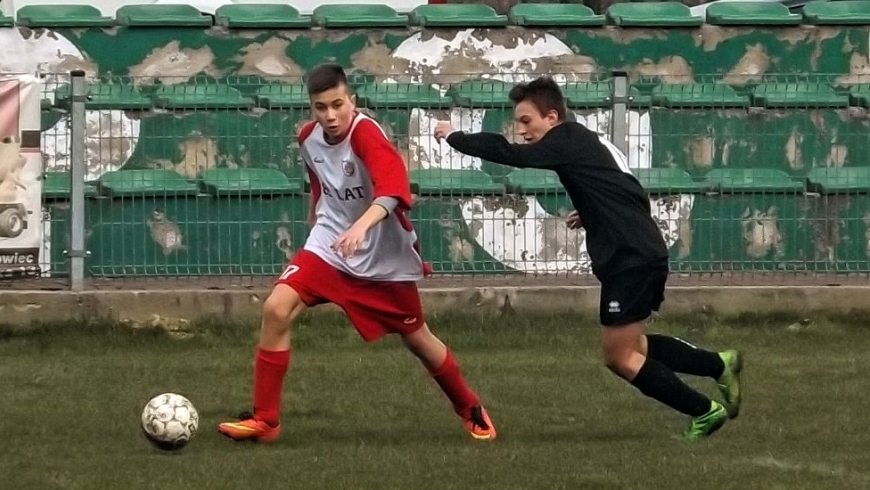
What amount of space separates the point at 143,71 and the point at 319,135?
5888 mm

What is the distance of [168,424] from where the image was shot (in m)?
6.77

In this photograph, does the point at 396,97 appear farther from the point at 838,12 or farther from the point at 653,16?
the point at 838,12

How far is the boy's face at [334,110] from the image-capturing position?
22.6 feet

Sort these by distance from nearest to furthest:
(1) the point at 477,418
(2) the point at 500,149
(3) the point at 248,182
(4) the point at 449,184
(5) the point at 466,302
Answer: (2) the point at 500,149, (1) the point at 477,418, (5) the point at 466,302, (3) the point at 248,182, (4) the point at 449,184

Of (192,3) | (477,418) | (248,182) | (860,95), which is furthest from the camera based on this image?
(192,3)

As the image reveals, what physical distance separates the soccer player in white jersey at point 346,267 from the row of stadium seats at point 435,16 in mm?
5735

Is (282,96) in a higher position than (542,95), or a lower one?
higher

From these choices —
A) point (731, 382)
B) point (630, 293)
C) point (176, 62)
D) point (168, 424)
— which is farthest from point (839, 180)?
point (168, 424)

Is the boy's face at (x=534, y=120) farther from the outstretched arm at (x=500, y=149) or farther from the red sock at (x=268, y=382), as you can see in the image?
the red sock at (x=268, y=382)

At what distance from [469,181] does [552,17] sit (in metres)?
2.13

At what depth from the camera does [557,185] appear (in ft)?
38.1

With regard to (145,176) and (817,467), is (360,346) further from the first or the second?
(817,467)

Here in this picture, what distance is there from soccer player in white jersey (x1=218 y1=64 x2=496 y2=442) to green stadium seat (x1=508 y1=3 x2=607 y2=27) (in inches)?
235

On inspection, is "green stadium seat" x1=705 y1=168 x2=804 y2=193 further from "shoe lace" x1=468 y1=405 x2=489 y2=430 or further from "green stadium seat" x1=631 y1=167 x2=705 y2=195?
"shoe lace" x1=468 y1=405 x2=489 y2=430
